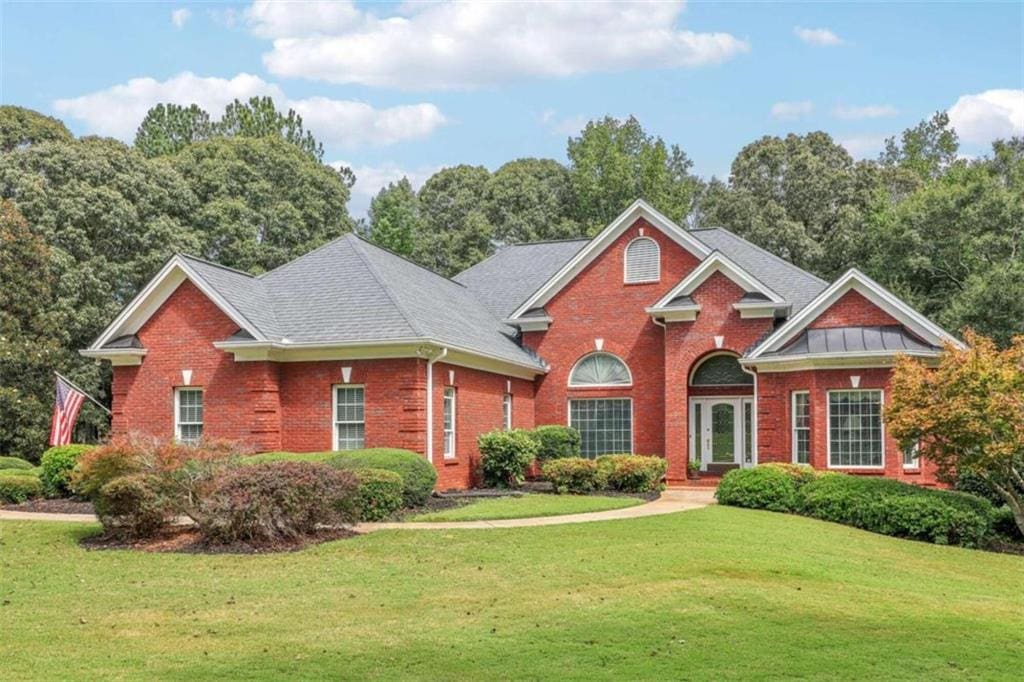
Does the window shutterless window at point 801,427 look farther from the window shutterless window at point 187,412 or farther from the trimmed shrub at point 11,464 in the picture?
Result: the trimmed shrub at point 11,464

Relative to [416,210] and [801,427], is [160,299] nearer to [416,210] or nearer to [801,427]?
[801,427]

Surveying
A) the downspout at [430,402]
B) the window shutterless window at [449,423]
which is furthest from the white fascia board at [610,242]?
the downspout at [430,402]

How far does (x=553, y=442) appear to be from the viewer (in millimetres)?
27719

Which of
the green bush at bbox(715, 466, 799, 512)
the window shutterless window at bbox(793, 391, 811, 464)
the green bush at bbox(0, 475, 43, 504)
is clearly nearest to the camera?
the green bush at bbox(715, 466, 799, 512)

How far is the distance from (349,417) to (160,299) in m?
5.69

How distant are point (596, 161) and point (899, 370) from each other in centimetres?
3882

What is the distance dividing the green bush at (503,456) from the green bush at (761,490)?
607cm

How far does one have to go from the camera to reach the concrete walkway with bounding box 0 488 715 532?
17.6 metres

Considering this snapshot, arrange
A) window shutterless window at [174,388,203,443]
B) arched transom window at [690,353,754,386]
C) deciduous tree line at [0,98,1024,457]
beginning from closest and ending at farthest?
window shutterless window at [174,388,203,443] < arched transom window at [690,353,754,386] < deciduous tree line at [0,98,1024,457]

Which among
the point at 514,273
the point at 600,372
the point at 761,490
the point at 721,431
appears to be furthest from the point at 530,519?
the point at 514,273

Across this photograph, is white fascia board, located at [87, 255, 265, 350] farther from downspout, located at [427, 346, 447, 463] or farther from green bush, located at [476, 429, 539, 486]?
green bush, located at [476, 429, 539, 486]

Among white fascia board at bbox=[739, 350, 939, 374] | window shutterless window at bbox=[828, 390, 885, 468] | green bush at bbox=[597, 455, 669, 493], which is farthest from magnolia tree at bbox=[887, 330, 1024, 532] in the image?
green bush at bbox=[597, 455, 669, 493]

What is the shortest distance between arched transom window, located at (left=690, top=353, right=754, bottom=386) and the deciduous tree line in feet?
41.0

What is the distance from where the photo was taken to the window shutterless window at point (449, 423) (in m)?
24.8
